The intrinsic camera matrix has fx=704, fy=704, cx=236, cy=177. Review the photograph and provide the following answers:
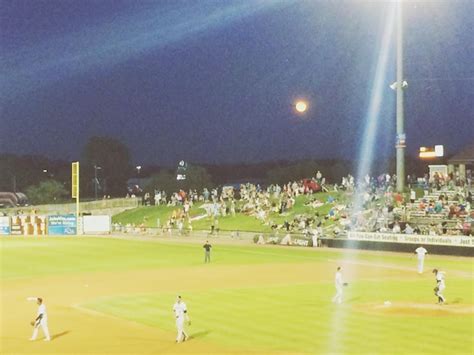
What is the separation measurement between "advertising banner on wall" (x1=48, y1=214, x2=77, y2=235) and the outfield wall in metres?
35.7

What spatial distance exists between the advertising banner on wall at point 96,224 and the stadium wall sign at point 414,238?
1419 inches

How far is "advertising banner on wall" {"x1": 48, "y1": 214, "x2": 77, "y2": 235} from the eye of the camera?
81.8m

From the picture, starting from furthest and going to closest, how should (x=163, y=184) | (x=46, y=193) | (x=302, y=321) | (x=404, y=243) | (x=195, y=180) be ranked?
(x=46, y=193) < (x=195, y=180) < (x=163, y=184) < (x=404, y=243) < (x=302, y=321)

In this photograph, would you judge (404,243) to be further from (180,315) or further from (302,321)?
(180,315)

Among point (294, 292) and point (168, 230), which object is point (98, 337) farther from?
point (168, 230)

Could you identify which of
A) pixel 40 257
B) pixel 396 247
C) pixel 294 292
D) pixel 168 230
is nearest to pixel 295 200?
pixel 168 230

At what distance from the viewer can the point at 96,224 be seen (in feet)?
270

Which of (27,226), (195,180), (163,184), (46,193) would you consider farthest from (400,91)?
(46,193)

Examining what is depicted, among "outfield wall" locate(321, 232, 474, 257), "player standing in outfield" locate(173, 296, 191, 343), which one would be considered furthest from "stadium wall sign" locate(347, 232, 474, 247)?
"player standing in outfield" locate(173, 296, 191, 343)

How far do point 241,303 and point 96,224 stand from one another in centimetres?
5664

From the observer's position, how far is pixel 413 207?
187 feet

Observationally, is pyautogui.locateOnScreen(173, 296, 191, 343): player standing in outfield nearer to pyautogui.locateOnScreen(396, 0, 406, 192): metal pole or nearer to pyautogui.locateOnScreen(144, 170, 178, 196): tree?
pyautogui.locateOnScreen(396, 0, 406, 192): metal pole

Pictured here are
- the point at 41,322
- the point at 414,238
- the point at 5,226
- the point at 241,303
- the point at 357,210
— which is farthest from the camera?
the point at 5,226

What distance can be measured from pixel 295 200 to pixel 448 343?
171ft
